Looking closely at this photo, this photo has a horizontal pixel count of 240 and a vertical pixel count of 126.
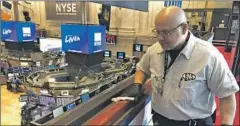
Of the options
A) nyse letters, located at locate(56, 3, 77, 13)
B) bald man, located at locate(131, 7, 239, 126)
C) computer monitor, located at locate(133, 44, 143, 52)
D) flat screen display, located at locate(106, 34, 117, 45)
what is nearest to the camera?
bald man, located at locate(131, 7, 239, 126)

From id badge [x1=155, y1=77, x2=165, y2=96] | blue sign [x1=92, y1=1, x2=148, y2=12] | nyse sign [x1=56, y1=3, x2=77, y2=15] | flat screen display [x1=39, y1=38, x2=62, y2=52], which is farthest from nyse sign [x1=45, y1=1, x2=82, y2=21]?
id badge [x1=155, y1=77, x2=165, y2=96]

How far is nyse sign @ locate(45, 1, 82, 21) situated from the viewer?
1155 cm

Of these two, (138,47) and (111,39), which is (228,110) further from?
(111,39)

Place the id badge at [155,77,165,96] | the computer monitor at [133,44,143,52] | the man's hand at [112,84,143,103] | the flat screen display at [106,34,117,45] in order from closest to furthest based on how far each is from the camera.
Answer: the id badge at [155,77,165,96]
the man's hand at [112,84,143,103]
the computer monitor at [133,44,143,52]
the flat screen display at [106,34,117,45]

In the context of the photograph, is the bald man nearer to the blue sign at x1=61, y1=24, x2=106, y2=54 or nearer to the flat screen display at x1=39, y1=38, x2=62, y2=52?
the blue sign at x1=61, y1=24, x2=106, y2=54

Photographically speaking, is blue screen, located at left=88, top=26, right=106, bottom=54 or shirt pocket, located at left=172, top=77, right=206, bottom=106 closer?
shirt pocket, located at left=172, top=77, right=206, bottom=106

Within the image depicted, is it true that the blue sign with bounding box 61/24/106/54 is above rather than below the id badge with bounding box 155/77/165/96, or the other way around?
above

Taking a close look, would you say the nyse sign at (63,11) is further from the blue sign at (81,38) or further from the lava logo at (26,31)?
the blue sign at (81,38)

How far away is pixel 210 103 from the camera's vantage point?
155 centimetres

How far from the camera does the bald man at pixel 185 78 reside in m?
1.37

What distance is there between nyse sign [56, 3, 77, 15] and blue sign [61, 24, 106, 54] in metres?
7.13

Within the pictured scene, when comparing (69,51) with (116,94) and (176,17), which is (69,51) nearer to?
(116,94)

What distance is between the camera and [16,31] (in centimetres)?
822

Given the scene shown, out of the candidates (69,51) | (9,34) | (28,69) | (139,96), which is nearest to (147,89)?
(139,96)
